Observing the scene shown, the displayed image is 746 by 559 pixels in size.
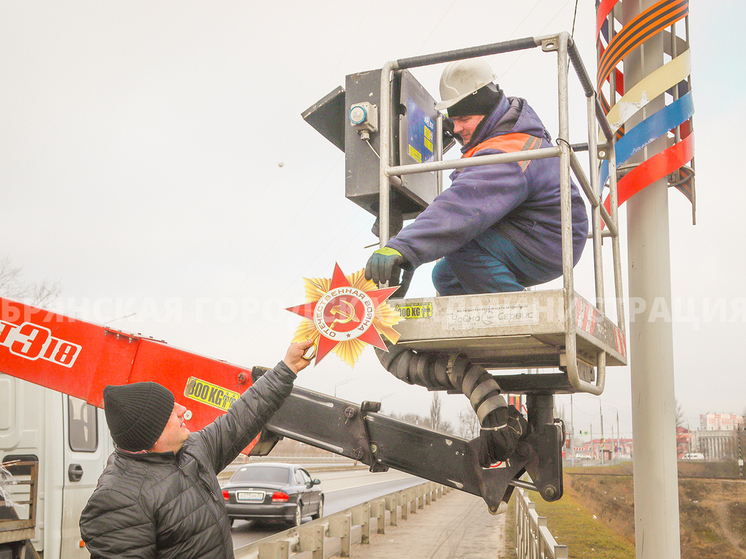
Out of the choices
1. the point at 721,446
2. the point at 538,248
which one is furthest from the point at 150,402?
the point at 721,446

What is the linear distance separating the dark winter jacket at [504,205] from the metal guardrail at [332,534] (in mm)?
5242

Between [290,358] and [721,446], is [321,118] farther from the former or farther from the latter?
[721,446]

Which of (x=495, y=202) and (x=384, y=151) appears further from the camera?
(x=384, y=151)

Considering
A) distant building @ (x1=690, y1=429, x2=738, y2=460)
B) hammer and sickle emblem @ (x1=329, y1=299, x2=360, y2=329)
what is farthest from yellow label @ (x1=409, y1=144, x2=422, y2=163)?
distant building @ (x1=690, y1=429, x2=738, y2=460)

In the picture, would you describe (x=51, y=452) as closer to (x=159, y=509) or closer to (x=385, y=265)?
(x=159, y=509)

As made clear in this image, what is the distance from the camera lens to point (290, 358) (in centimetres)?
325

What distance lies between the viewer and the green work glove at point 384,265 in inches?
124

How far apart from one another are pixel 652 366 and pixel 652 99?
182 cm

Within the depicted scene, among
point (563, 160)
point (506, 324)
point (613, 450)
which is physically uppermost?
point (563, 160)

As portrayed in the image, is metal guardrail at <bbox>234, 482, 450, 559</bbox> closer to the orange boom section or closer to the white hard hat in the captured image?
the orange boom section

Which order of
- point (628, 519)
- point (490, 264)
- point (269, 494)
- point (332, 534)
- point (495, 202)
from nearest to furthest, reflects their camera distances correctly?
1. point (495, 202)
2. point (490, 264)
3. point (332, 534)
4. point (269, 494)
5. point (628, 519)

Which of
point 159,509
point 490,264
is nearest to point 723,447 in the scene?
point 490,264

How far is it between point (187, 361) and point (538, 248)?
2199 millimetres

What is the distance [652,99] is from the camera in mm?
4824
